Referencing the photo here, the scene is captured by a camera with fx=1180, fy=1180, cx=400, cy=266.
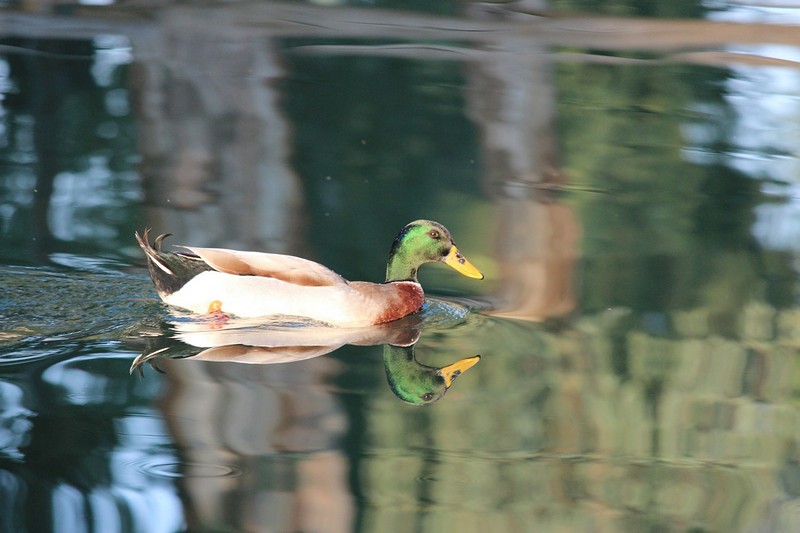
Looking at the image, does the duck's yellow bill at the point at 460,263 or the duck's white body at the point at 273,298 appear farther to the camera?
the duck's yellow bill at the point at 460,263

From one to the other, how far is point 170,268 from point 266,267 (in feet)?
1.53

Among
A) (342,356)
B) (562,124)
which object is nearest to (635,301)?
(342,356)

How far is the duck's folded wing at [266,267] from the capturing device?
5.54m

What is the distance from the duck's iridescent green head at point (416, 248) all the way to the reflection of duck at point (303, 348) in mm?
352

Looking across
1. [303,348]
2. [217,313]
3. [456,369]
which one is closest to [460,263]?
[456,369]

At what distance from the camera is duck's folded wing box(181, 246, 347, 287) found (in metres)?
5.54

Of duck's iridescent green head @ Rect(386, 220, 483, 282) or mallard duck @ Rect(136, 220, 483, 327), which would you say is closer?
mallard duck @ Rect(136, 220, 483, 327)

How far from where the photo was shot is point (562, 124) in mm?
10109

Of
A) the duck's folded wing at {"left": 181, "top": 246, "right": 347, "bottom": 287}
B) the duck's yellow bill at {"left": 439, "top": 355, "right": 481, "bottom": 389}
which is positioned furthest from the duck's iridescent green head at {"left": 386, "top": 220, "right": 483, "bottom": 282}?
the duck's yellow bill at {"left": 439, "top": 355, "right": 481, "bottom": 389}

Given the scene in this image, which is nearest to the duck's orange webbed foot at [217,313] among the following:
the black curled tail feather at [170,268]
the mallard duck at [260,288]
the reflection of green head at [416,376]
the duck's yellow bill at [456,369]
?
the mallard duck at [260,288]

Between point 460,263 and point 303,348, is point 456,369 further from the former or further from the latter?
point 460,263

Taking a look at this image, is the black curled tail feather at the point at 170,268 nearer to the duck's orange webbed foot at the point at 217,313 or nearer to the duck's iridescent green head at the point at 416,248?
the duck's orange webbed foot at the point at 217,313

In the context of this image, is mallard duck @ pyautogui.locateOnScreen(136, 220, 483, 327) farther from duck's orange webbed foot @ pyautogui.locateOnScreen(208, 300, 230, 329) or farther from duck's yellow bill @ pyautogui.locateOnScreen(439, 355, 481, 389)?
duck's yellow bill @ pyautogui.locateOnScreen(439, 355, 481, 389)

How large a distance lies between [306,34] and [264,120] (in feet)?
7.82
